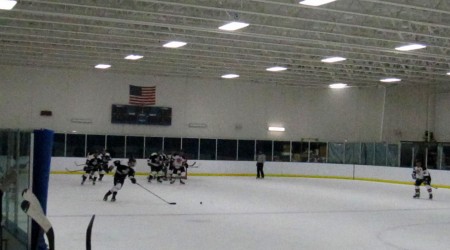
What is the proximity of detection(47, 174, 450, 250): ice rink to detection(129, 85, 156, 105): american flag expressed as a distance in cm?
850

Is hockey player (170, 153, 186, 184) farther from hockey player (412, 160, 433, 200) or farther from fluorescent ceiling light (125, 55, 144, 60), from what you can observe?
hockey player (412, 160, 433, 200)

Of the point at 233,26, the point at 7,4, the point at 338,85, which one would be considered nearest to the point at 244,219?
the point at 233,26

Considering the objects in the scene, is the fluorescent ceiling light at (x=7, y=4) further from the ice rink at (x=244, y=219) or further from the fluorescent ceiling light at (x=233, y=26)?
the fluorescent ceiling light at (x=233, y=26)

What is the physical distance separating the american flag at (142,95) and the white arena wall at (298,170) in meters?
2.71

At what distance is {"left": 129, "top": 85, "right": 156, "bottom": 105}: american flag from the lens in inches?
1011

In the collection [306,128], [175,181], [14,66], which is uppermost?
[14,66]

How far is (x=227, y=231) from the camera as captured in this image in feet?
30.7

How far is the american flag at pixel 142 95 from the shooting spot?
84.2 feet

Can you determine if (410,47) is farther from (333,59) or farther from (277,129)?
(277,129)

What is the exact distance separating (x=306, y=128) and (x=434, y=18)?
53.3 ft

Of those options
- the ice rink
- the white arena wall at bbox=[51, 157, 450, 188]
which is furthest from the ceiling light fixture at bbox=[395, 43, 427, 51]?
the white arena wall at bbox=[51, 157, 450, 188]

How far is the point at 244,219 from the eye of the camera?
432 inches

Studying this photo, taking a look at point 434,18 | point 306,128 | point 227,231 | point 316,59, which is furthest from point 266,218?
point 306,128

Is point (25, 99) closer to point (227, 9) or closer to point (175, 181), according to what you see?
point (175, 181)
